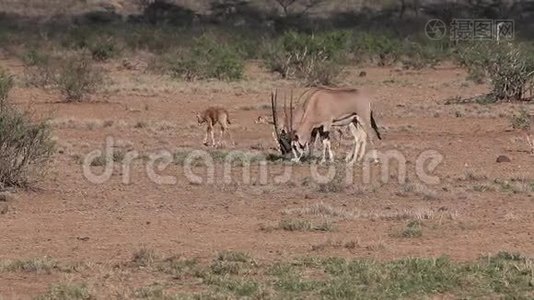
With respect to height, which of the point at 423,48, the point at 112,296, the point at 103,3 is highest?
the point at 103,3

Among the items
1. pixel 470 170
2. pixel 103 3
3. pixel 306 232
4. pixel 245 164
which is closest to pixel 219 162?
pixel 245 164

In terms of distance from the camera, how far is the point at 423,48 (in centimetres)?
5028

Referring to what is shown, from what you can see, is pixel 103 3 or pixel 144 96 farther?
pixel 103 3

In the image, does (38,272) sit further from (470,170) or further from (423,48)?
(423,48)

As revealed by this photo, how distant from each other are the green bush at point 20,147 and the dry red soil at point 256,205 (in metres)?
0.30

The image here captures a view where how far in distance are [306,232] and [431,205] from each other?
2.48 meters

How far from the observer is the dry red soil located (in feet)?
33.4

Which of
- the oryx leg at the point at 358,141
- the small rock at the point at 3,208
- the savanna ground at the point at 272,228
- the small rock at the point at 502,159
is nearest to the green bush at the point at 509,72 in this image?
the savanna ground at the point at 272,228

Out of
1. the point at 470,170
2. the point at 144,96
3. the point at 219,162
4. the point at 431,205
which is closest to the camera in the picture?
the point at 431,205

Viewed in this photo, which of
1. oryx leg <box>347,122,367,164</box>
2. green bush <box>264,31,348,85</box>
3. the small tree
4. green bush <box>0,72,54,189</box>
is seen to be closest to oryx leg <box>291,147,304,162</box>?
oryx leg <box>347,122,367,164</box>

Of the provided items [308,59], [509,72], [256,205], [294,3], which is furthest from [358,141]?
[294,3]

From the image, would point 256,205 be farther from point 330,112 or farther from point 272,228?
point 330,112

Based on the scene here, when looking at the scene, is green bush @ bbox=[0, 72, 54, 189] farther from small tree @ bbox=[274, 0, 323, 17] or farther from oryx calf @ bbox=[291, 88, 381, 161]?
small tree @ bbox=[274, 0, 323, 17]

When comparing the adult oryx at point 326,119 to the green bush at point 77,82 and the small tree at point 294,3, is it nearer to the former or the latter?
the green bush at point 77,82
